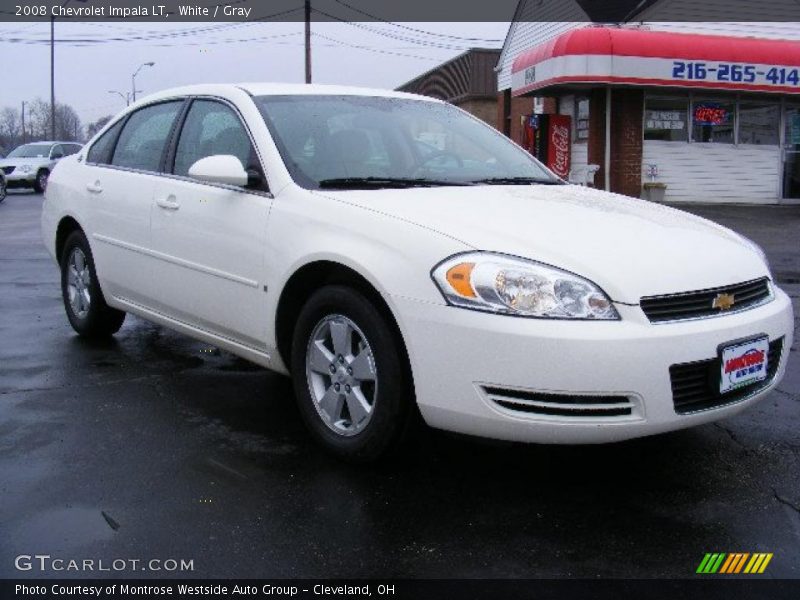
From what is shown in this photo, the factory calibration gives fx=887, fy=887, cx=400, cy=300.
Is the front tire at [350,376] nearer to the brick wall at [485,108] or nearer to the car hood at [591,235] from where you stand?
the car hood at [591,235]

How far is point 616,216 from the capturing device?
382 cm

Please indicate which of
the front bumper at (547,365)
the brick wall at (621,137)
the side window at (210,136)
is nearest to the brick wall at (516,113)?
the brick wall at (621,137)

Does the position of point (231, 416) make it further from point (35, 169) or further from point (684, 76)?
point (35, 169)

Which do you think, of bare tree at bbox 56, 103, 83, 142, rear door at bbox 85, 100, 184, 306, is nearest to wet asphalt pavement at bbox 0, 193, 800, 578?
rear door at bbox 85, 100, 184, 306

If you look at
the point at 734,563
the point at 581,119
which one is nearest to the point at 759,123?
the point at 581,119

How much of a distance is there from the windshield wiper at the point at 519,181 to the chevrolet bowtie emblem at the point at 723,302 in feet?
4.46

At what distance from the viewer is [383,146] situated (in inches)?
173

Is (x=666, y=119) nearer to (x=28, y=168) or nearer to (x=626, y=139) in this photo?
(x=626, y=139)

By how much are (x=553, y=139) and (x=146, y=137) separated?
16316 mm

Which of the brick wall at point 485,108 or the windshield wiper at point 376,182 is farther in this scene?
the brick wall at point 485,108

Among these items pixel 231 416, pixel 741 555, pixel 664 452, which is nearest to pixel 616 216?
pixel 664 452

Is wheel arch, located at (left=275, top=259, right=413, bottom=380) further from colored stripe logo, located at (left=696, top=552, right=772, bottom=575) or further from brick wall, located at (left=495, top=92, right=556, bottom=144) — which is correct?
brick wall, located at (left=495, top=92, right=556, bottom=144)

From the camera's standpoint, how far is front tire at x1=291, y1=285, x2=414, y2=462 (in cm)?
339

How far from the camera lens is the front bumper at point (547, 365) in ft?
10.0
